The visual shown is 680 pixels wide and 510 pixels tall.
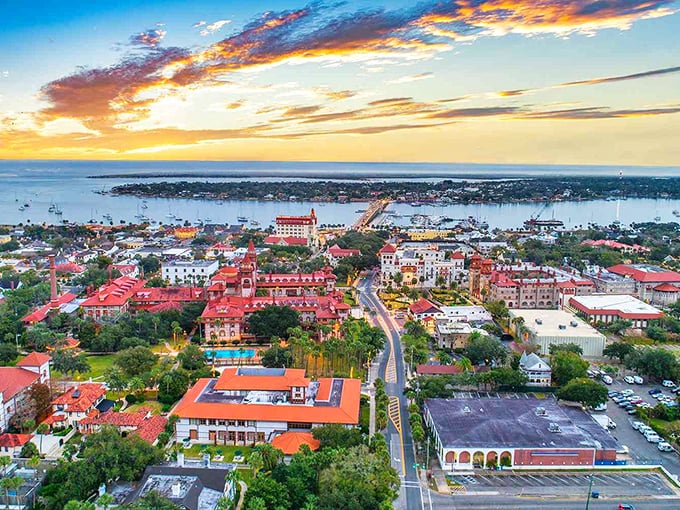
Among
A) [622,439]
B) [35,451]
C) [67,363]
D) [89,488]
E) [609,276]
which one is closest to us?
[89,488]

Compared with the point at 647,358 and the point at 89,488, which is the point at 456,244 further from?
the point at 89,488

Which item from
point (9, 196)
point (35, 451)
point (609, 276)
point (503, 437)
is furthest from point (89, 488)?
point (9, 196)

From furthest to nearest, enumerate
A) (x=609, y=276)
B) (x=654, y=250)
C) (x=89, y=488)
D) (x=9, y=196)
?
(x=9, y=196) < (x=654, y=250) < (x=609, y=276) < (x=89, y=488)

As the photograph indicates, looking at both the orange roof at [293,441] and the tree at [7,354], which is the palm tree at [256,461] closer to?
the orange roof at [293,441]

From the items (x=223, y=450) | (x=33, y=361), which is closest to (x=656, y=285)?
(x=223, y=450)

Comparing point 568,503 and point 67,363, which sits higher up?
point 67,363

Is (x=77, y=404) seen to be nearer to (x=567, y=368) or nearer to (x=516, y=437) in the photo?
(x=516, y=437)

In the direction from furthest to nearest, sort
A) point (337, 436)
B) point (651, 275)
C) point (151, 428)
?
1. point (651, 275)
2. point (151, 428)
3. point (337, 436)
